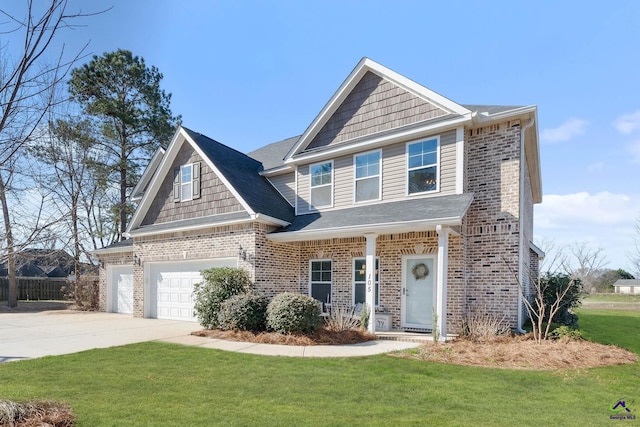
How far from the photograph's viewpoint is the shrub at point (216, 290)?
11.3 meters

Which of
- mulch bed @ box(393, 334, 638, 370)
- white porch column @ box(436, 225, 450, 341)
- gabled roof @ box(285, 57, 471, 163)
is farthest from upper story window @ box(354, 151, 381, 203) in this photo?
mulch bed @ box(393, 334, 638, 370)

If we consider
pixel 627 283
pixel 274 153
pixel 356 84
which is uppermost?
pixel 356 84

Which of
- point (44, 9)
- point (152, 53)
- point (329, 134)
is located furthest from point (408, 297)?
point (44, 9)

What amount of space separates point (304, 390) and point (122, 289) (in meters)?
15.7

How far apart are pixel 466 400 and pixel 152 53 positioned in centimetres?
590

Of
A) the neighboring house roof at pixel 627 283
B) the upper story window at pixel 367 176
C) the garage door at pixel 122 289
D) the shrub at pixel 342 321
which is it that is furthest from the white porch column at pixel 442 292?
the neighboring house roof at pixel 627 283

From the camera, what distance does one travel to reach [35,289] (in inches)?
1096

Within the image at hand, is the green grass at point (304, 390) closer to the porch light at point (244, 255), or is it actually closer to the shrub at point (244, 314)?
the shrub at point (244, 314)

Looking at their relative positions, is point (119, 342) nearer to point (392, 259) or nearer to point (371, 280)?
point (371, 280)

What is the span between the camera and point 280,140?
64.9ft

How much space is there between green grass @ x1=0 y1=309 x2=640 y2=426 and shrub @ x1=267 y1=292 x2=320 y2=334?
6.95 feet

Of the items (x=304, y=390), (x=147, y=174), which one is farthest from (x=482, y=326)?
(x=147, y=174)

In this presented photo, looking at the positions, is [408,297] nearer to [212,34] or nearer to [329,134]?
[329,134]

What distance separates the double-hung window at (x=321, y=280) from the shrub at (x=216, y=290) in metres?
2.54
